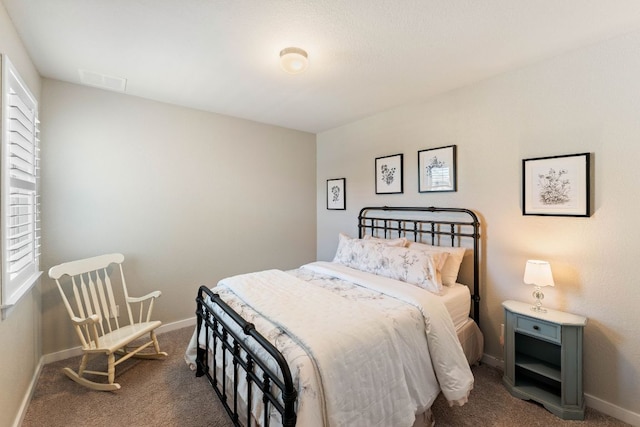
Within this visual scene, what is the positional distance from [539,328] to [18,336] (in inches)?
147

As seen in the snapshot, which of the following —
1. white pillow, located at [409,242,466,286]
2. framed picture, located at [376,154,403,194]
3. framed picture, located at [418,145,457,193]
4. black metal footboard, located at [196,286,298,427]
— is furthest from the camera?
framed picture, located at [376,154,403,194]

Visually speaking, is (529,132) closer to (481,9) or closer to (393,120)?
(481,9)

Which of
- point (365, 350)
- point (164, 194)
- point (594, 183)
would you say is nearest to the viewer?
point (365, 350)

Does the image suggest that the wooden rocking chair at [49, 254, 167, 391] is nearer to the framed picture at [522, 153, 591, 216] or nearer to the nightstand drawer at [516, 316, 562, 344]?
the nightstand drawer at [516, 316, 562, 344]

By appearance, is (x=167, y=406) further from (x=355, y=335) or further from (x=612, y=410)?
(x=612, y=410)

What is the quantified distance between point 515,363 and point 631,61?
7.55ft

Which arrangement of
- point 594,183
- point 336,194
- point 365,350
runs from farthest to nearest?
point 336,194, point 594,183, point 365,350

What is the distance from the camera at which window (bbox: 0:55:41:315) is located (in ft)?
5.39

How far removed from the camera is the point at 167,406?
207 cm

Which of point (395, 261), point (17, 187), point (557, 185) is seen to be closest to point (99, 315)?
point (17, 187)

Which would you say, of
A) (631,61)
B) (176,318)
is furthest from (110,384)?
(631,61)

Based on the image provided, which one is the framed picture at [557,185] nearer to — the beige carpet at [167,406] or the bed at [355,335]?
the bed at [355,335]

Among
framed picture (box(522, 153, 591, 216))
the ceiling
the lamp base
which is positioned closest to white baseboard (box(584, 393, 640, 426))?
the lamp base

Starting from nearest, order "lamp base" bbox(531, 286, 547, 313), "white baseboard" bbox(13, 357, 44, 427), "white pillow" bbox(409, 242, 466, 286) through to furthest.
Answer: "white baseboard" bbox(13, 357, 44, 427), "lamp base" bbox(531, 286, 547, 313), "white pillow" bbox(409, 242, 466, 286)
